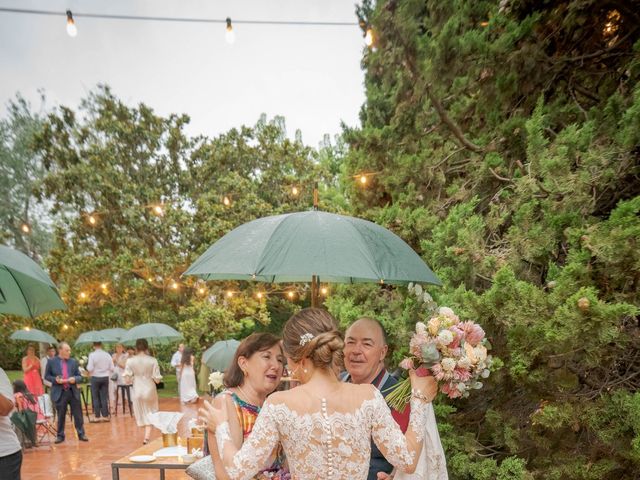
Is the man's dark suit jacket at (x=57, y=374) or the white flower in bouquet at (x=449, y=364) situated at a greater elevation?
the white flower in bouquet at (x=449, y=364)

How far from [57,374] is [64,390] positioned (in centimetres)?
34

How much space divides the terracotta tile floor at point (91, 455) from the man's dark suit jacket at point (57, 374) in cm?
90

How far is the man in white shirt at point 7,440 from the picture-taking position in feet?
9.52

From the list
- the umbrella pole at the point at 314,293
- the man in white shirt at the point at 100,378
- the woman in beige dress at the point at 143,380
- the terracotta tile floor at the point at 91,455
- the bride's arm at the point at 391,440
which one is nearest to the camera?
the bride's arm at the point at 391,440

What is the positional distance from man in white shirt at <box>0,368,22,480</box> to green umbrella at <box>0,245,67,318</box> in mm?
460

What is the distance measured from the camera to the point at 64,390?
9133mm

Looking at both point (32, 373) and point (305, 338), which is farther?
point (32, 373)

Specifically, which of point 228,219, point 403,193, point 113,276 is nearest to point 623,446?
point 403,193

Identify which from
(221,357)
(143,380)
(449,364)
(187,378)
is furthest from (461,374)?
(187,378)

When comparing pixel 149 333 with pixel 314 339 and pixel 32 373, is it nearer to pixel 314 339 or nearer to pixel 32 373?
pixel 32 373

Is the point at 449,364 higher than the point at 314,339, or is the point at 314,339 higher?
the point at 314,339

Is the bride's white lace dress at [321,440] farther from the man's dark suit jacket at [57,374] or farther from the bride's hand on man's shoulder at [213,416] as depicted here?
the man's dark suit jacket at [57,374]

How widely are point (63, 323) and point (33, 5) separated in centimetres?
1422

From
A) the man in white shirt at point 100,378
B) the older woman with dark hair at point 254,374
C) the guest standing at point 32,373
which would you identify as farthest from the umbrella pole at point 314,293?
the man in white shirt at point 100,378
